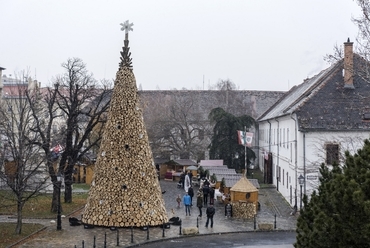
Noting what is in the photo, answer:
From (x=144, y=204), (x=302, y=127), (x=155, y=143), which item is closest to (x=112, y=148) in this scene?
(x=144, y=204)

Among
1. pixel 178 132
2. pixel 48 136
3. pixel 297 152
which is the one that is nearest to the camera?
pixel 48 136

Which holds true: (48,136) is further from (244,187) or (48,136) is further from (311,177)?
(311,177)

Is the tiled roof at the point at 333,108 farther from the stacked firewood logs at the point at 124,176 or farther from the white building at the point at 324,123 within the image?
the stacked firewood logs at the point at 124,176

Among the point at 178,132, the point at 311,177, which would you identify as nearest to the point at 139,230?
the point at 311,177

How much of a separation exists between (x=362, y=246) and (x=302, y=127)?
71.4 feet

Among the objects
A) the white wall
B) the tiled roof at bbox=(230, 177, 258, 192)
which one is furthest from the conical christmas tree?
the white wall

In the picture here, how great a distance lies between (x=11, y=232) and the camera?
22.6m

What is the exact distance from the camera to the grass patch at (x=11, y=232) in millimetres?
20719

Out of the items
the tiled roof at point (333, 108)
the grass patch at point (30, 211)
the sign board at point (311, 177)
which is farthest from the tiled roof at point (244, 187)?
the grass patch at point (30, 211)

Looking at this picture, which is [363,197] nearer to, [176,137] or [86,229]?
[86,229]

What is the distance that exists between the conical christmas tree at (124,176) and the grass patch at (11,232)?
2473 millimetres

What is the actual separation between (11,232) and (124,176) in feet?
18.5

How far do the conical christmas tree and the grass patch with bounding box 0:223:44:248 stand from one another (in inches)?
97.4

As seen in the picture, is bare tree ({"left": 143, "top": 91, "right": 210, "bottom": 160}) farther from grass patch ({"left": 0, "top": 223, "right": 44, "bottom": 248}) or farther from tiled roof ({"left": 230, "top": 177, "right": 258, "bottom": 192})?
grass patch ({"left": 0, "top": 223, "right": 44, "bottom": 248})
